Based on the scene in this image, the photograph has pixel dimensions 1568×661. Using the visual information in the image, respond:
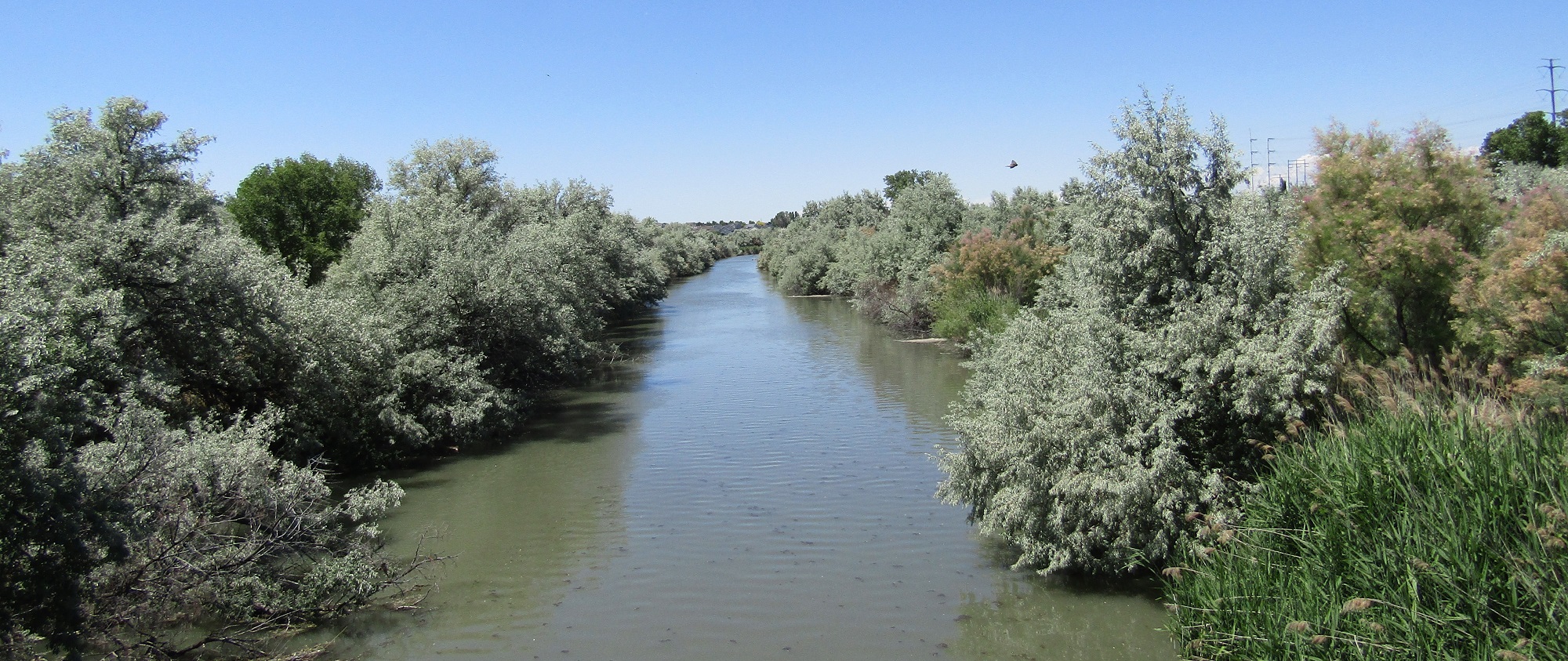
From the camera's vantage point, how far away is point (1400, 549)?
876cm

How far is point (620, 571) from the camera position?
582 inches

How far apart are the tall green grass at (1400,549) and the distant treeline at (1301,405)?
0.03 m

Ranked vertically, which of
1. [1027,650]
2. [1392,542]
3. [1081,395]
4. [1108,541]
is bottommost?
[1027,650]

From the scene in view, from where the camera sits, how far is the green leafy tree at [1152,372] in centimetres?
1221

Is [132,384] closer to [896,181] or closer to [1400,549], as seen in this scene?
[1400,549]

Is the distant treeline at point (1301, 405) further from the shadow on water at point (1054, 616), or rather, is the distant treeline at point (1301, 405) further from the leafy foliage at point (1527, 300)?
the shadow on water at point (1054, 616)

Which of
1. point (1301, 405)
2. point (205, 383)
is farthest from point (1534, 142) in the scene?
point (205, 383)

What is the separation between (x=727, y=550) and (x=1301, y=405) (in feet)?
27.8

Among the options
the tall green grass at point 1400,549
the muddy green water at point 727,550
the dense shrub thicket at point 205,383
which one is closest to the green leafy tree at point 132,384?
the dense shrub thicket at point 205,383

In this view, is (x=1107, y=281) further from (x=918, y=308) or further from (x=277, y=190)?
(x=277, y=190)

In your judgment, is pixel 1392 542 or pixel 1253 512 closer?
pixel 1392 542

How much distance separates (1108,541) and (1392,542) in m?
4.00

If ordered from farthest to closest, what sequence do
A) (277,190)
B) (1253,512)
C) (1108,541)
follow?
(277,190)
(1108,541)
(1253,512)

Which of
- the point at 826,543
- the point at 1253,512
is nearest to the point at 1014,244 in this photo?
the point at 826,543
